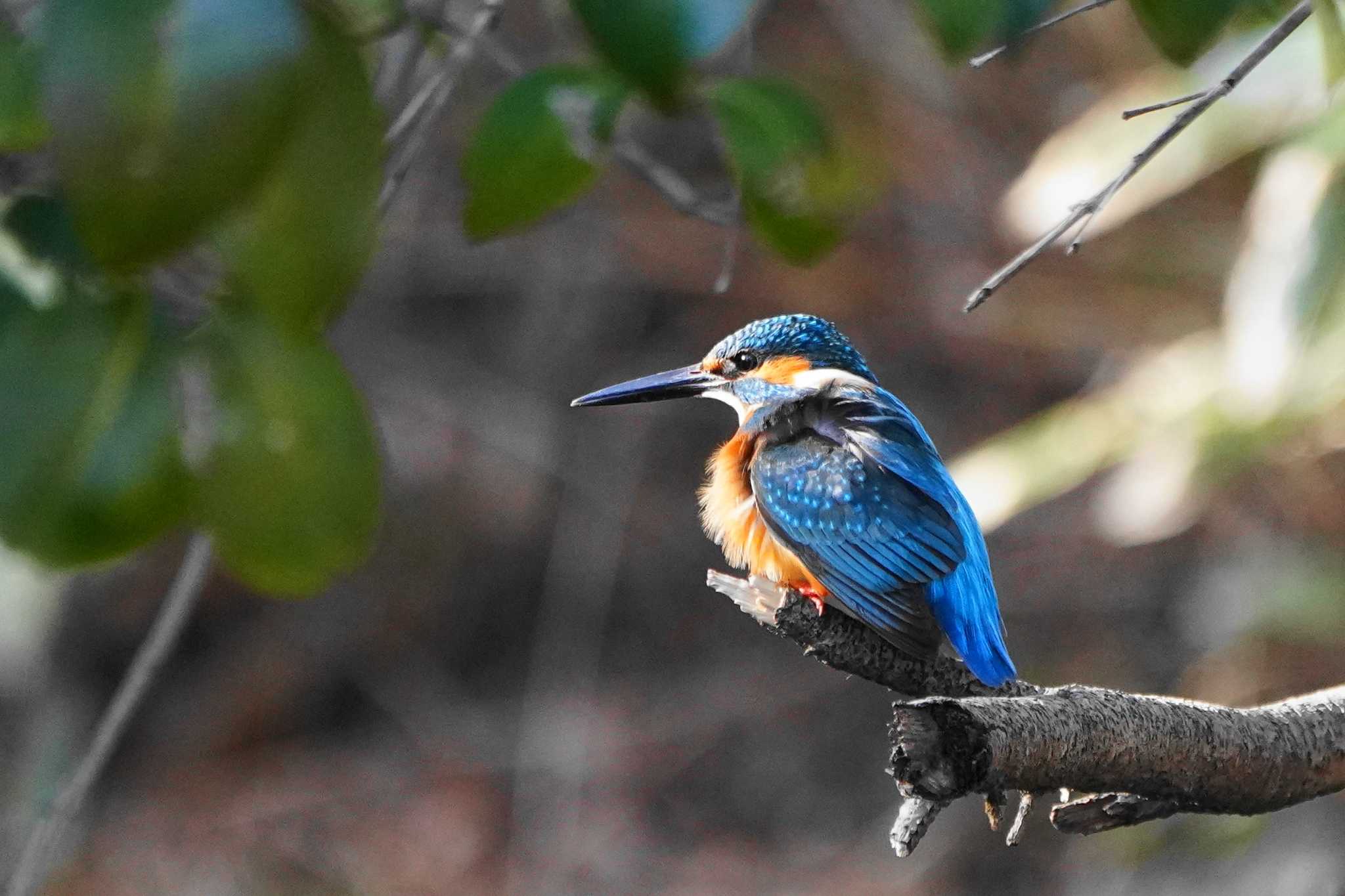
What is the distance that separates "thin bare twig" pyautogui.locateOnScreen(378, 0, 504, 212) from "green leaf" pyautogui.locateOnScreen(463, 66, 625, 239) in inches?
11.4

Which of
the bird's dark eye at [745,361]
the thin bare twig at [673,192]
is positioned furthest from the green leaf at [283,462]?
the bird's dark eye at [745,361]

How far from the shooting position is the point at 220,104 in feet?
2.06

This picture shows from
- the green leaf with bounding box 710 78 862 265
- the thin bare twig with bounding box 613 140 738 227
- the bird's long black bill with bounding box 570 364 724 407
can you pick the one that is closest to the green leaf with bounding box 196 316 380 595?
the green leaf with bounding box 710 78 862 265

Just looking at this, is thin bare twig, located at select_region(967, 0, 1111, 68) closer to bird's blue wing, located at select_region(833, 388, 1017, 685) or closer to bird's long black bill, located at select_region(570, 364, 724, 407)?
bird's blue wing, located at select_region(833, 388, 1017, 685)

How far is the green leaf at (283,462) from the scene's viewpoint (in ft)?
2.58

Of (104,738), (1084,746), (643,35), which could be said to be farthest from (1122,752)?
(104,738)

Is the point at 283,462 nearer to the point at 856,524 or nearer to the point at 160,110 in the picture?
the point at 160,110

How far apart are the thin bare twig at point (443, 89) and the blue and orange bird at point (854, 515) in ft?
1.35

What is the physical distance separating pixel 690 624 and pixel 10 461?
4.26 m

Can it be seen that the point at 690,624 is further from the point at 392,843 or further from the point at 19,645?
the point at 19,645

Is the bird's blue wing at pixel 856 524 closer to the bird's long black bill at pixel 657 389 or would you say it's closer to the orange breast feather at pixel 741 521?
the orange breast feather at pixel 741 521

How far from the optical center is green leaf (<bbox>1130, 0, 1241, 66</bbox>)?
78 centimetres

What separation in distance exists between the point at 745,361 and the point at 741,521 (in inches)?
12.9

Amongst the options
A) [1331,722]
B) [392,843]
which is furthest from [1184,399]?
[392,843]
